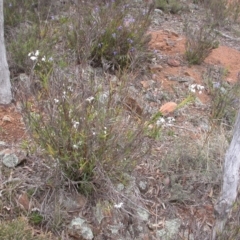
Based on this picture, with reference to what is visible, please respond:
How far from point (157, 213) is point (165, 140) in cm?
85

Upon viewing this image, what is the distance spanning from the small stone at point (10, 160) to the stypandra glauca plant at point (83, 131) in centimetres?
27

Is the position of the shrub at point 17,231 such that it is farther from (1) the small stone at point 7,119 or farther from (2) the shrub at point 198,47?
(2) the shrub at point 198,47

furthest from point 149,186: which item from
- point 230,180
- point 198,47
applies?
point 198,47

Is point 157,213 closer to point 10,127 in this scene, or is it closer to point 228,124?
point 10,127

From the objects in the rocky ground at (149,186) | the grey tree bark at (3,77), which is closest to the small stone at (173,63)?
the rocky ground at (149,186)

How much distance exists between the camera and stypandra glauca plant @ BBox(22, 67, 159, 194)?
2.96 metres

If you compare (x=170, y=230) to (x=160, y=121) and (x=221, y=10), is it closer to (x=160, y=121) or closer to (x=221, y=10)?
(x=160, y=121)

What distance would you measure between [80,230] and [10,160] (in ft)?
2.32

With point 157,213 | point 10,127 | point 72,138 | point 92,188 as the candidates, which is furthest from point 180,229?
point 10,127

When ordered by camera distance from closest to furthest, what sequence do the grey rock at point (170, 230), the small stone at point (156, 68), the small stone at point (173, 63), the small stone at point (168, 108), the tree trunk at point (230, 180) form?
1. the tree trunk at point (230, 180)
2. the grey rock at point (170, 230)
3. the small stone at point (168, 108)
4. the small stone at point (156, 68)
5. the small stone at point (173, 63)

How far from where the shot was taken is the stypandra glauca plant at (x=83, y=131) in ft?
9.73

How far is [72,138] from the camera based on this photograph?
2.98 m

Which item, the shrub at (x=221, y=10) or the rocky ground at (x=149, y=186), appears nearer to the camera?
the rocky ground at (x=149, y=186)

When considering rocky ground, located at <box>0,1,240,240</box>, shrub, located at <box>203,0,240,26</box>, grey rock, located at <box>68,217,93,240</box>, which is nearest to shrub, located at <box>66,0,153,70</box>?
rocky ground, located at <box>0,1,240,240</box>
